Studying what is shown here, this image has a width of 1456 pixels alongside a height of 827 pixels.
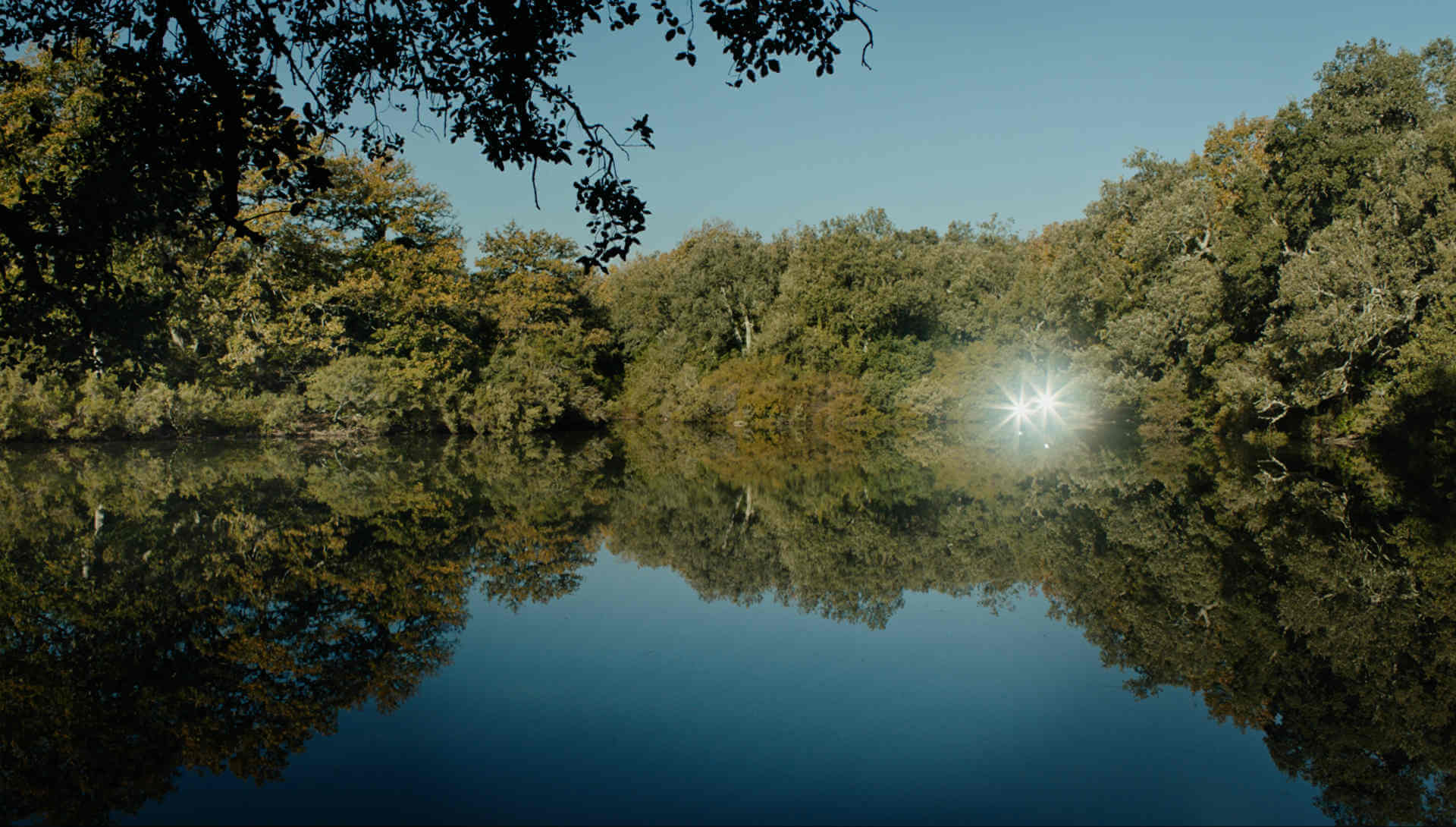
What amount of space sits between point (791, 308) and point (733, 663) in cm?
4096

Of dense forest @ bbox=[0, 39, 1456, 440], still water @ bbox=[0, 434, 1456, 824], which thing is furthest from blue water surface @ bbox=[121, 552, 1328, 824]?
dense forest @ bbox=[0, 39, 1456, 440]

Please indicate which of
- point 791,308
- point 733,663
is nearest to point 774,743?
point 733,663

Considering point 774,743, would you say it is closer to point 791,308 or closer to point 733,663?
point 733,663

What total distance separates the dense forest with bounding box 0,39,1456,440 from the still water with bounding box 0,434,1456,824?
352 centimetres

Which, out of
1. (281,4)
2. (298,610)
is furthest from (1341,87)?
(298,610)

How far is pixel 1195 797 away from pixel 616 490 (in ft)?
48.9

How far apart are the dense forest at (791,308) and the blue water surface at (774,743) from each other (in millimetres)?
4461

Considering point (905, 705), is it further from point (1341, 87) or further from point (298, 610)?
point (1341, 87)

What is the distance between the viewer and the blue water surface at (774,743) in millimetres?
5059

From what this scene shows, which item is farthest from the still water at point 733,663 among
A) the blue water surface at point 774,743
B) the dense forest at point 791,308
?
the dense forest at point 791,308

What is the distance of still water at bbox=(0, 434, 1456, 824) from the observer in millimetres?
5312

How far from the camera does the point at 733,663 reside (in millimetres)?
7754

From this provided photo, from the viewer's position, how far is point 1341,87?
2728 cm

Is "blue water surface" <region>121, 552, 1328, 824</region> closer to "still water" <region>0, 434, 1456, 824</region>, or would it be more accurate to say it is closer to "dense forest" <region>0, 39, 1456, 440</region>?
"still water" <region>0, 434, 1456, 824</region>
